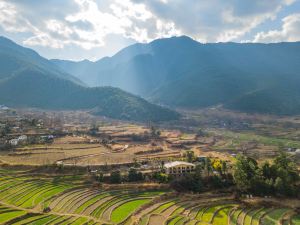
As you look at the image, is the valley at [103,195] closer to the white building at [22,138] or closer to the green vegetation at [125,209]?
the green vegetation at [125,209]

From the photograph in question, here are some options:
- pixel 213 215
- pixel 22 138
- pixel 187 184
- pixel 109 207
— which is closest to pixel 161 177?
pixel 187 184

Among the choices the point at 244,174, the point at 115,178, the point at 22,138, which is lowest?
the point at 115,178

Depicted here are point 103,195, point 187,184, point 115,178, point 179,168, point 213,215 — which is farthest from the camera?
point 179,168

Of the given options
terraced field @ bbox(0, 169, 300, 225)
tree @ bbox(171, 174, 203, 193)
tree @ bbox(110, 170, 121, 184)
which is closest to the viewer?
terraced field @ bbox(0, 169, 300, 225)

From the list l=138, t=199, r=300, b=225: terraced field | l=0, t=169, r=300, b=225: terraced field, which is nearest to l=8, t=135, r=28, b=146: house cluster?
l=0, t=169, r=300, b=225: terraced field

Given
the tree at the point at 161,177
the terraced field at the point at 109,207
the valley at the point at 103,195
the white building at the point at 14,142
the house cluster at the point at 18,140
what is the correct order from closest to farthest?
1. the terraced field at the point at 109,207
2. the valley at the point at 103,195
3. the tree at the point at 161,177
4. the white building at the point at 14,142
5. the house cluster at the point at 18,140

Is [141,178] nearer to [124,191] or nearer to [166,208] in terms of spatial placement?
[124,191]

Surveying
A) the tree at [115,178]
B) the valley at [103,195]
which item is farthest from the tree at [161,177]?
the tree at [115,178]

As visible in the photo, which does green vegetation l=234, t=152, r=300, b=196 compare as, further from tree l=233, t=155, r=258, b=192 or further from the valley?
the valley

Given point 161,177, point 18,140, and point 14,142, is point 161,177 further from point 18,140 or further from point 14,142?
point 18,140

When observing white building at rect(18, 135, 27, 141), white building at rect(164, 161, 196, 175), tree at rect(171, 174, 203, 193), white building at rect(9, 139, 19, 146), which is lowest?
tree at rect(171, 174, 203, 193)
